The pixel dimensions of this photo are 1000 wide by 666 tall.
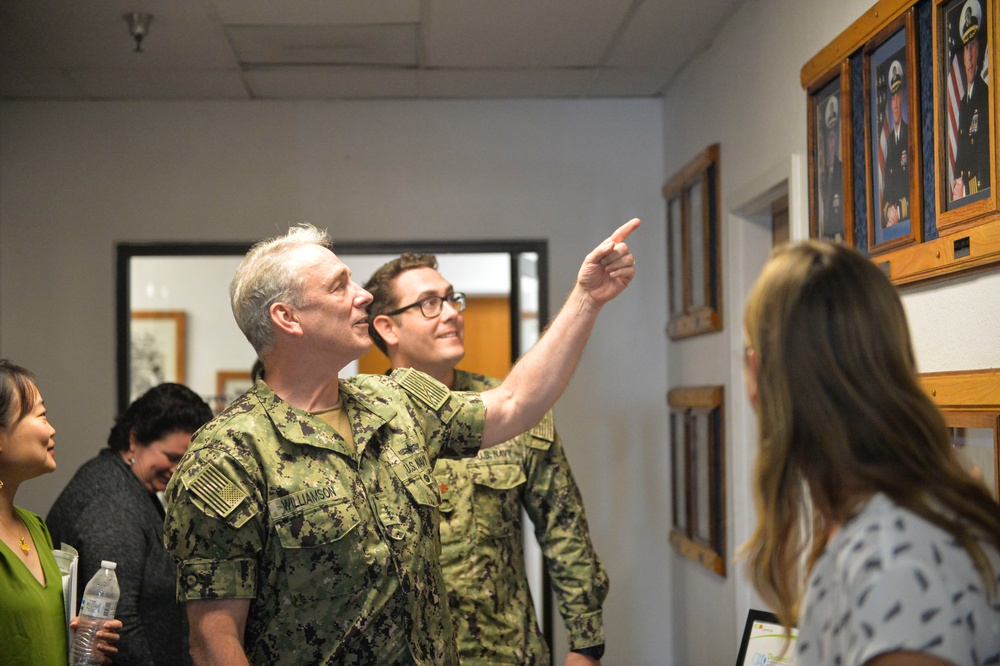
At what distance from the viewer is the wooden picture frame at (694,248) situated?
11.4 feet

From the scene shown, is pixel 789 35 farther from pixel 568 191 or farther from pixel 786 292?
pixel 786 292

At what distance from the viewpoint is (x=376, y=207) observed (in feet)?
13.8

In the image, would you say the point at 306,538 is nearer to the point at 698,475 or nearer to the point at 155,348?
the point at 698,475

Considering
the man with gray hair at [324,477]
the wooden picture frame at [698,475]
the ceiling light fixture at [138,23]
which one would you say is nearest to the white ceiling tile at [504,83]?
the ceiling light fixture at [138,23]

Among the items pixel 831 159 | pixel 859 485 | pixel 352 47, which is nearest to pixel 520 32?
pixel 352 47

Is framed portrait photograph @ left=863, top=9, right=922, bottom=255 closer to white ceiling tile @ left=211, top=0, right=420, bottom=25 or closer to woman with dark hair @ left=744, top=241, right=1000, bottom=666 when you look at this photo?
woman with dark hair @ left=744, top=241, right=1000, bottom=666

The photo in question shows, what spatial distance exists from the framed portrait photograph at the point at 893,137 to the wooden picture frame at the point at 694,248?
123 centimetres

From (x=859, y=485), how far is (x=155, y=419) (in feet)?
7.19

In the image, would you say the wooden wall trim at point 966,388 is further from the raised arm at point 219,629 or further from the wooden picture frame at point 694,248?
the wooden picture frame at point 694,248

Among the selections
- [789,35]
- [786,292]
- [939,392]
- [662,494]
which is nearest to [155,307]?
[662,494]

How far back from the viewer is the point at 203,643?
63.9 inches

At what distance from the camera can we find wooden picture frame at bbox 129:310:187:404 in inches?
169

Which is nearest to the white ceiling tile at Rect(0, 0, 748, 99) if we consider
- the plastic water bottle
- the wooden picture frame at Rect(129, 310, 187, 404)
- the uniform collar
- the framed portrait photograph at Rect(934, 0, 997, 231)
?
the wooden picture frame at Rect(129, 310, 187, 404)

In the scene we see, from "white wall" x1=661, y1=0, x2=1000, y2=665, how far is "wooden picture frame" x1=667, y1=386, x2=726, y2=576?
0.23ft
